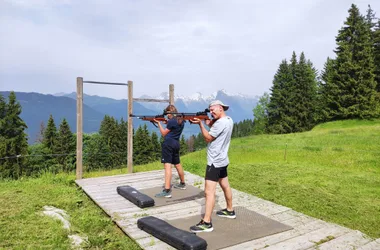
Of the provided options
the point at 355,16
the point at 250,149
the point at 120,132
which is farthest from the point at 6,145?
the point at 355,16

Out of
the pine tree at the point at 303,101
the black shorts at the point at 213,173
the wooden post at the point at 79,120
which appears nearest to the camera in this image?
the black shorts at the point at 213,173

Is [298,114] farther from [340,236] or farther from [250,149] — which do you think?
[340,236]

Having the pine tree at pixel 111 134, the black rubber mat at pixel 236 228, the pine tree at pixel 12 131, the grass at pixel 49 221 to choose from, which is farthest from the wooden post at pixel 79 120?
the pine tree at pixel 111 134

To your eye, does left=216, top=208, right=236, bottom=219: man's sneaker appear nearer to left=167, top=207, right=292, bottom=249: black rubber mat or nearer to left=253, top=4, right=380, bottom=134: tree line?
left=167, top=207, right=292, bottom=249: black rubber mat

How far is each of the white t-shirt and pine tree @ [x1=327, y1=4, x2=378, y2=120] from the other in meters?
29.4

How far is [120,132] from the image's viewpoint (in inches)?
2195

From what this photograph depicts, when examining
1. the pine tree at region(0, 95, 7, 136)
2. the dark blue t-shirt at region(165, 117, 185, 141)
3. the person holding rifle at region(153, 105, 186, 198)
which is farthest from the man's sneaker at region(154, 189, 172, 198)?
the pine tree at region(0, 95, 7, 136)

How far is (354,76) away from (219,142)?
1223 inches

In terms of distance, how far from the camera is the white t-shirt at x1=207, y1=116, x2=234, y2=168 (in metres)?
4.05

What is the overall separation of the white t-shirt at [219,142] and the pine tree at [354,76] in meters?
29.4

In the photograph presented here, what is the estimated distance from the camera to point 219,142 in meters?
4.11

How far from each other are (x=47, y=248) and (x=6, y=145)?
38.1 meters

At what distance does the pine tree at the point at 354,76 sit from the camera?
28.7 metres

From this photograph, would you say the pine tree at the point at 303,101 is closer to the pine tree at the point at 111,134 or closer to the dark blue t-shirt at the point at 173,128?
the pine tree at the point at 111,134
